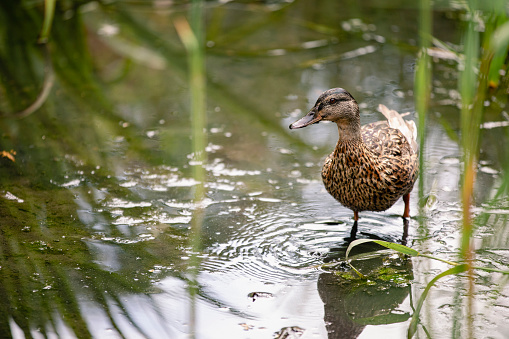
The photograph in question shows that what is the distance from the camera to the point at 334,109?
4.09 metres

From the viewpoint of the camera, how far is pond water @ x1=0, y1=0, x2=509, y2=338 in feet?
11.1

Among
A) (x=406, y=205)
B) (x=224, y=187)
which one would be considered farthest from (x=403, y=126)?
(x=224, y=187)

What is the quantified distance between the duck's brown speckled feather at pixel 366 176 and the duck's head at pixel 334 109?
19 cm

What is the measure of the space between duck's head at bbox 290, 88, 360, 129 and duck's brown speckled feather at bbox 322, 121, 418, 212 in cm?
19

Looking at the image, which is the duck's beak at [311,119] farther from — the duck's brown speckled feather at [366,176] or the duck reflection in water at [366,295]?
the duck reflection in water at [366,295]

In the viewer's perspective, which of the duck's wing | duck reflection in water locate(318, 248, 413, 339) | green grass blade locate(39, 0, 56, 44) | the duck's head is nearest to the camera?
duck reflection in water locate(318, 248, 413, 339)

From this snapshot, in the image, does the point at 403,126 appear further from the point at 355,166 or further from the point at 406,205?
the point at 355,166

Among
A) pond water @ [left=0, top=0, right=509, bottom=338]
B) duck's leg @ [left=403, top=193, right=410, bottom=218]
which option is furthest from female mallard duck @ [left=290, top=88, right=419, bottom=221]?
pond water @ [left=0, top=0, right=509, bottom=338]

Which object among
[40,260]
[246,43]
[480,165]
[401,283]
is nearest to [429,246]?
[401,283]

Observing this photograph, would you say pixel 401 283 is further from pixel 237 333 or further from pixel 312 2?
pixel 312 2

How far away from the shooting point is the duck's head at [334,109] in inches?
161

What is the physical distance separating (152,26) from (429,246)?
16.7 feet

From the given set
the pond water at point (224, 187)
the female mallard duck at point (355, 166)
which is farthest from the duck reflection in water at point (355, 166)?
the pond water at point (224, 187)

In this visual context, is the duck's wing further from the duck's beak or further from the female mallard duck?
the duck's beak
